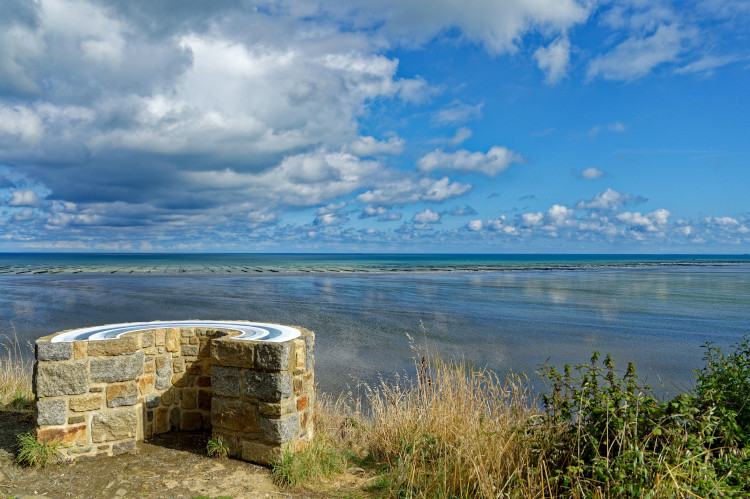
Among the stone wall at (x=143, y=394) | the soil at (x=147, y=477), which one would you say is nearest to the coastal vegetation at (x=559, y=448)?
the soil at (x=147, y=477)

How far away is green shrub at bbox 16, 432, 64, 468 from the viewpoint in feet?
21.0

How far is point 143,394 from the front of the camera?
23.9 feet

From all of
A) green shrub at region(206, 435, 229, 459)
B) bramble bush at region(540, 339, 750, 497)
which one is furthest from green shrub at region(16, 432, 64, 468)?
bramble bush at region(540, 339, 750, 497)

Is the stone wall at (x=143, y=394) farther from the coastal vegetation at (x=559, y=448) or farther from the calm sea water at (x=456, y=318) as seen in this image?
the calm sea water at (x=456, y=318)

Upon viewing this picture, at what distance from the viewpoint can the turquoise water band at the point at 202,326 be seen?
6.96 meters

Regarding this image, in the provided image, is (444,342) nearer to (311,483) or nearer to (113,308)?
(311,483)

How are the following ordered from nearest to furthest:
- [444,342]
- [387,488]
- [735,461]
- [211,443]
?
[735,461]
[387,488]
[211,443]
[444,342]

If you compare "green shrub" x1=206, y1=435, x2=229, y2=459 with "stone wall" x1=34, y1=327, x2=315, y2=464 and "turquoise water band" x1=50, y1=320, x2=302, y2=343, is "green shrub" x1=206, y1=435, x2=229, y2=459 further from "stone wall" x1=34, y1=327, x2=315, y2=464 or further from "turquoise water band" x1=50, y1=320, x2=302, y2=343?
"turquoise water band" x1=50, y1=320, x2=302, y2=343

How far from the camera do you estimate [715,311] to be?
25.2m

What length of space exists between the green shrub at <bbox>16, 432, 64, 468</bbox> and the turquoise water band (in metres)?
1.24

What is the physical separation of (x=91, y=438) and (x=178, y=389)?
1336 millimetres

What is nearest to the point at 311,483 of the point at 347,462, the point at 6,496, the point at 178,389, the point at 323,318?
the point at 347,462

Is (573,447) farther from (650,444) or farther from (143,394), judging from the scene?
(143,394)

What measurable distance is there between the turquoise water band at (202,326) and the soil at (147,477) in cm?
157
